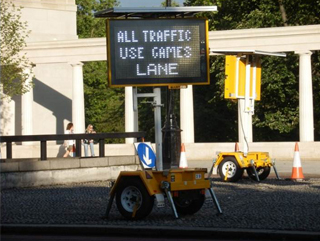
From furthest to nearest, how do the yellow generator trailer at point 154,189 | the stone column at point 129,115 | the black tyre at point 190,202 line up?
the stone column at point 129,115
the black tyre at point 190,202
the yellow generator trailer at point 154,189

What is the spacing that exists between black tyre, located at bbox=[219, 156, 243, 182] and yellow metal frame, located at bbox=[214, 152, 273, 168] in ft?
0.35

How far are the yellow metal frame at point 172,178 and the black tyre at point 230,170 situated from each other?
8.11 metres

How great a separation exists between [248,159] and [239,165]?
14.2 inches

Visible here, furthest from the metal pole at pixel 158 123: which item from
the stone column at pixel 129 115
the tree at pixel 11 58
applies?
the tree at pixel 11 58

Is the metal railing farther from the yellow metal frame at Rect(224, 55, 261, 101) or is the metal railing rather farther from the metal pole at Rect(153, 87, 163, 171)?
the metal pole at Rect(153, 87, 163, 171)

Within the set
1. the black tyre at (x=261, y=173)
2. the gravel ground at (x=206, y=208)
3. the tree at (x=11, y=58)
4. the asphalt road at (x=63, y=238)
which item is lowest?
the asphalt road at (x=63, y=238)

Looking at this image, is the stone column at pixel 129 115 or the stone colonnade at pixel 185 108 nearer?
the stone colonnade at pixel 185 108

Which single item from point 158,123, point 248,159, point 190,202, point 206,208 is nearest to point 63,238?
point 190,202

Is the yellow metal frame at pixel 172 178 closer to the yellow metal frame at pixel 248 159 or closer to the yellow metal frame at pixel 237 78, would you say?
the yellow metal frame at pixel 248 159

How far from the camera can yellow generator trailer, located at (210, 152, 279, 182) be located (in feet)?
72.6

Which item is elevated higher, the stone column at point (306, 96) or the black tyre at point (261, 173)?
the stone column at point (306, 96)

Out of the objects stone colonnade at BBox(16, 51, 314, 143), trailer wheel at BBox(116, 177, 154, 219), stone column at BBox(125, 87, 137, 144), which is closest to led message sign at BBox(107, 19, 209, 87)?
trailer wheel at BBox(116, 177, 154, 219)

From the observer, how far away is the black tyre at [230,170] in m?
22.1

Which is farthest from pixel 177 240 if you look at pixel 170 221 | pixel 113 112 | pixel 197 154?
pixel 113 112
